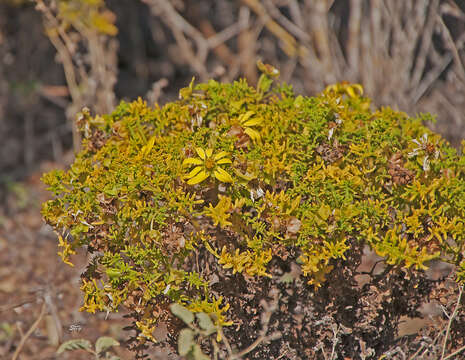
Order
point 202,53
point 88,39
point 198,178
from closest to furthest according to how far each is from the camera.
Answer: point 198,178 → point 88,39 → point 202,53

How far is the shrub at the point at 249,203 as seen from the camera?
1872 mm

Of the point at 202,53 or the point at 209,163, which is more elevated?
the point at 202,53

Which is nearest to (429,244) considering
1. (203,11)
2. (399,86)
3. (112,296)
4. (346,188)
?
(346,188)

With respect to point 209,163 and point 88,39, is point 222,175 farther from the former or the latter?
point 88,39

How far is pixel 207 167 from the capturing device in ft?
6.05

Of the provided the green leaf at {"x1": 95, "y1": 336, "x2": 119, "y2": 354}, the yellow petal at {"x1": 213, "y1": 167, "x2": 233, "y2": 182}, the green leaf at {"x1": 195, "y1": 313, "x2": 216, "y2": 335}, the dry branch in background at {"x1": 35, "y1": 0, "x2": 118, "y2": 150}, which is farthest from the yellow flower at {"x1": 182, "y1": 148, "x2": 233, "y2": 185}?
the dry branch in background at {"x1": 35, "y1": 0, "x2": 118, "y2": 150}

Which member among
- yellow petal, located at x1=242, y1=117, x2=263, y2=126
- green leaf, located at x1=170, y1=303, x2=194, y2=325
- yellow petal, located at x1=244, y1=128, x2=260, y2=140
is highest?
yellow petal, located at x1=242, y1=117, x2=263, y2=126

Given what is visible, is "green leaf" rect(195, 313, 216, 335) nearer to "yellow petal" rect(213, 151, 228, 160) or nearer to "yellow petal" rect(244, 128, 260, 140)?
"yellow petal" rect(213, 151, 228, 160)

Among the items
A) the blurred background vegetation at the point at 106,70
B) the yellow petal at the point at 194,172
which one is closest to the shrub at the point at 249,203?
the yellow petal at the point at 194,172

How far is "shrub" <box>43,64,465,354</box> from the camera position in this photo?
1872mm

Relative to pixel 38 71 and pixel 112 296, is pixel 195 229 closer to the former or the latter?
pixel 112 296

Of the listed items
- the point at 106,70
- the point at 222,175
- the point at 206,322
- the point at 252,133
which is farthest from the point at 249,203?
the point at 106,70

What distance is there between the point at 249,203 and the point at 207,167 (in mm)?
205

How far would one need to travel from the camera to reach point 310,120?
6.72ft
